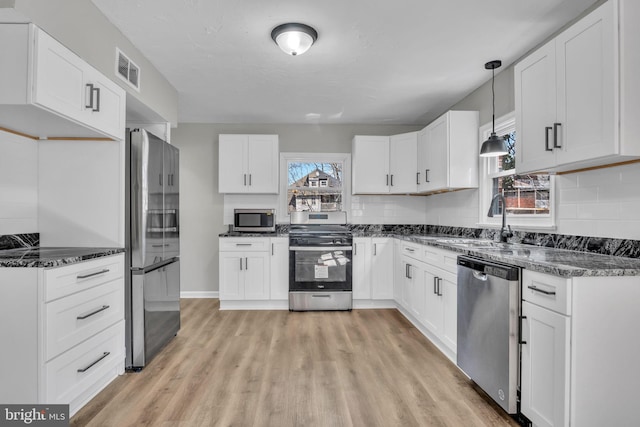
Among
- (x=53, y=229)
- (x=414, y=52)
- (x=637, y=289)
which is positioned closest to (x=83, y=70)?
(x=53, y=229)

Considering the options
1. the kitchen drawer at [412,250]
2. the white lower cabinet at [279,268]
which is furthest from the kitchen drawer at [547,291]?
the white lower cabinet at [279,268]

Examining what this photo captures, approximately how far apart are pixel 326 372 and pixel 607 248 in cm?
200

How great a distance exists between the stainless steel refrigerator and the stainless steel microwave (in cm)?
149

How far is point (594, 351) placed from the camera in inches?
60.0

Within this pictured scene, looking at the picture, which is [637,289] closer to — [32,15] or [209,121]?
[32,15]

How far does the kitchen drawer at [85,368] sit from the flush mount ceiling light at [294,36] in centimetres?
231

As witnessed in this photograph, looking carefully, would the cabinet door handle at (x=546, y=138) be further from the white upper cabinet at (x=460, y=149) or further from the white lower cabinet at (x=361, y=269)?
the white lower cabinet at (x=361, y=269)

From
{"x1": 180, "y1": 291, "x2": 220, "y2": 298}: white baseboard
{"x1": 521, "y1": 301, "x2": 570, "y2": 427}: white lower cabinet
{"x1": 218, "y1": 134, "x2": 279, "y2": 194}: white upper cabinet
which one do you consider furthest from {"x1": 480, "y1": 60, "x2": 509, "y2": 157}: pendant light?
{"x1": 180, "y1": 291, "x2": 220, "y2": 298}: white baseboard

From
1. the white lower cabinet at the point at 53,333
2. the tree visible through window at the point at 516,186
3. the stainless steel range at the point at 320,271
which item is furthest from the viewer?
the stainless steel range at the point at 320,271

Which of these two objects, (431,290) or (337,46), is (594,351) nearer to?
(431,290)

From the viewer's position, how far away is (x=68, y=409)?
1.80 m

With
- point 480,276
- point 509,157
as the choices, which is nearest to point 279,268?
point 480,276

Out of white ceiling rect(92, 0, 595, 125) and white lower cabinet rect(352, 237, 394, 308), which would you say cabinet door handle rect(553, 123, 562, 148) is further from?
white lower cabinet rect(352, 237, 394, 308)

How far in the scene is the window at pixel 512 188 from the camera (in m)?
2.66
